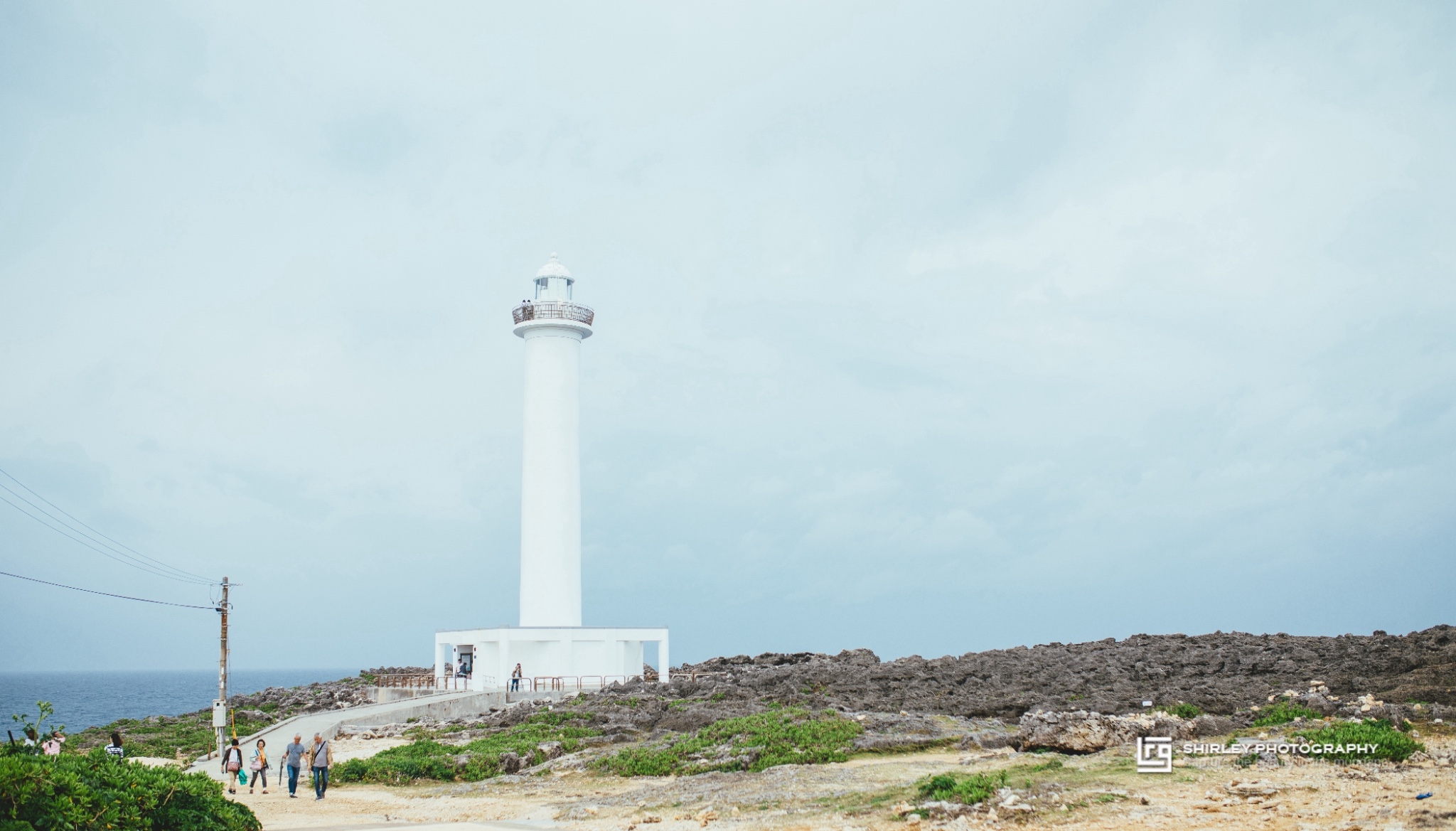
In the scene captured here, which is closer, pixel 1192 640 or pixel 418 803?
pixel 418 803

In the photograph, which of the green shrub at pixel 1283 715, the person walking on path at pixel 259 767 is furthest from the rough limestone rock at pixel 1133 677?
the person walking on path at pixel 259 767

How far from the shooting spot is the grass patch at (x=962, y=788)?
14.9 meters

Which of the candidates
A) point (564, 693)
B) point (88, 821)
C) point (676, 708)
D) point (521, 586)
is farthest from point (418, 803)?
point (521, 586)

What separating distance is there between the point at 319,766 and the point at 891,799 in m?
11.1

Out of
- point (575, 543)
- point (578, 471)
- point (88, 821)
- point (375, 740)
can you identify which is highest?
point (578, 471)

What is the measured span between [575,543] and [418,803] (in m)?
25.3

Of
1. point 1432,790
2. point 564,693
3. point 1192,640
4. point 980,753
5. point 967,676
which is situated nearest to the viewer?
point 1432,790

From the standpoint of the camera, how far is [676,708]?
31.2 m

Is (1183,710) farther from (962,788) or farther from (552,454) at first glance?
(552,454)

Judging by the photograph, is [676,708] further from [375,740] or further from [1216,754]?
[1216,754]

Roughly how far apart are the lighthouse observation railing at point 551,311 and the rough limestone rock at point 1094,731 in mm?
29328

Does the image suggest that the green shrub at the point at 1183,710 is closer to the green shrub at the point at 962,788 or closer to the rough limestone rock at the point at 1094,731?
the rough limestone rock at the point at 1094,731

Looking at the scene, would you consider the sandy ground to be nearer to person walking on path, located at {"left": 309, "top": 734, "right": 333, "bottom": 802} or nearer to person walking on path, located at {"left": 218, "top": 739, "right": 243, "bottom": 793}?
person walking on path, located at {"left": 309, "top": 734, "right": 333, "bottom": 802}

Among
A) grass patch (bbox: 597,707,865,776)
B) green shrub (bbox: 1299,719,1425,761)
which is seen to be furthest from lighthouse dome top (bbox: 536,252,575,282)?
green shrub (bbox: 1299,719,1425,761)
